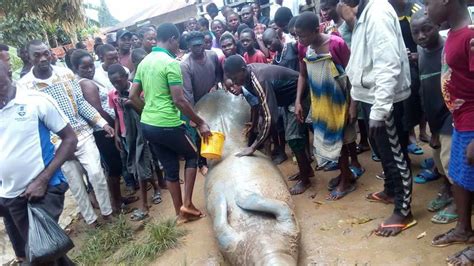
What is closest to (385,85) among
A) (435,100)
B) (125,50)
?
(435,100)

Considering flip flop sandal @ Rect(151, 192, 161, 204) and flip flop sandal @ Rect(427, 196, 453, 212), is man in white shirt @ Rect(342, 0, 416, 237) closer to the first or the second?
flip flop sandal @ Rect(427, 196, 453, 212)

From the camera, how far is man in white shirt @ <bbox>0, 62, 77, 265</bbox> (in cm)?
286

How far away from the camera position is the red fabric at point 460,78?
2.38m

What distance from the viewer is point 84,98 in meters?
4.69

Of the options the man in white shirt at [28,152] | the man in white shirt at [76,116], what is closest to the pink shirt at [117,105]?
the man in white shirt at [76,116]

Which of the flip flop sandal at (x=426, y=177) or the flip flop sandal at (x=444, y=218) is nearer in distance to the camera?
the flip flop sandal at (x=444, y=218)

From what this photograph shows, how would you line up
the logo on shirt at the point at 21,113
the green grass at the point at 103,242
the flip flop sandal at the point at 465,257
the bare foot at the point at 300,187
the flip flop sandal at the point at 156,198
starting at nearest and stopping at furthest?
the flip flop sandal at the point at 465,257
the logo on shirt at the point at 21,113
the green grass at the point at 103,242
the bare foot at the point at 300,187
the flip flop sandal at the point at 156,198

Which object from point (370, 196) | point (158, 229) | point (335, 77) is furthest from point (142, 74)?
point (370, 196)

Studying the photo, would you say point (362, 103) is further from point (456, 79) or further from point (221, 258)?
point (221, 258)

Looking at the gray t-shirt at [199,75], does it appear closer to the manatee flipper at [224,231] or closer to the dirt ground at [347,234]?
the dirt ground at [347,234]

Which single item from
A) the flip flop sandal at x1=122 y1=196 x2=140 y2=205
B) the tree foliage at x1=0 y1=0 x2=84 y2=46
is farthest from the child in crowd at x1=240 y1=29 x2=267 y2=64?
the tree foliage at x1=0 y1=0 x2=84 y2=46

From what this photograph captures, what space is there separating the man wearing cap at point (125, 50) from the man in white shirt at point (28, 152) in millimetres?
2897

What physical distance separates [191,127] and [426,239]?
2.67 metres

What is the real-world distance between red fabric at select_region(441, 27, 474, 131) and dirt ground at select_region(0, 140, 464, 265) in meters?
0.95
